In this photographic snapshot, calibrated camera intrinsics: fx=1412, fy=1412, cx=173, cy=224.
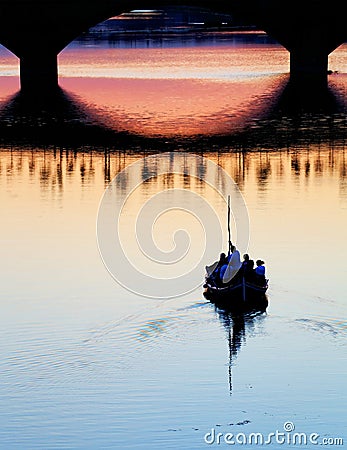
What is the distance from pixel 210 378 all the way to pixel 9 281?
382 inches

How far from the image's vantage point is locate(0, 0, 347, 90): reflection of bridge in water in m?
96.2

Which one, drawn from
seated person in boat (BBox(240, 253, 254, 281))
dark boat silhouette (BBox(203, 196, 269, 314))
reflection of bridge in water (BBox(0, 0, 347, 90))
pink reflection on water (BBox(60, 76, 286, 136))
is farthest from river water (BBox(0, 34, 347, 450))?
reflection of bridge in water (BBox(0, 0, 347, 90))

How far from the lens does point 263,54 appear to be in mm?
153500

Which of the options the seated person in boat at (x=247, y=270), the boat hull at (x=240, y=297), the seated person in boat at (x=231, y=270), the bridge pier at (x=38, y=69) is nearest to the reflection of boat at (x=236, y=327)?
the boat hull at (x=240, y=297)

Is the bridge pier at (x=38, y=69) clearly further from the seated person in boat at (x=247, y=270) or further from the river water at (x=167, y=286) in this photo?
the seated person in boat at (x=247, y=270)

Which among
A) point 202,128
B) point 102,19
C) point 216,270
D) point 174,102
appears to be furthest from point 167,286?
point 102,19

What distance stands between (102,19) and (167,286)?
6238 cm

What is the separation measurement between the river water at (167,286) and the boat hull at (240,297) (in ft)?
1.11

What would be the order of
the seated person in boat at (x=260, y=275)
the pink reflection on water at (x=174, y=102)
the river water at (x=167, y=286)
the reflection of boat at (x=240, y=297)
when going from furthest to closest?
the pink reflection on water at (x=174, y=102)
the seated person in boat at (x=260, y=275)
the reflection of boat at (x=240, y=297)
the river water at (x=167, y=286)

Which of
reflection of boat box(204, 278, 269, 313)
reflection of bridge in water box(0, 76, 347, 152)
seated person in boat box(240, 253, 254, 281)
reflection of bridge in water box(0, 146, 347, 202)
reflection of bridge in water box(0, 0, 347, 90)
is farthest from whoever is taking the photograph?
reflection of bridge in water box(0, 0, 347, 90)

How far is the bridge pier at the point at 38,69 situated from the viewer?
99812mm

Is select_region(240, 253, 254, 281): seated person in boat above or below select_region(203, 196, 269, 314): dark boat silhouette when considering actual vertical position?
above

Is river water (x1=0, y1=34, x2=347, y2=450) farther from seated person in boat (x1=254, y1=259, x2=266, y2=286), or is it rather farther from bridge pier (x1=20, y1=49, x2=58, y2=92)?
bridge pier (x1=20, y1=49, x2=58, y2=92)

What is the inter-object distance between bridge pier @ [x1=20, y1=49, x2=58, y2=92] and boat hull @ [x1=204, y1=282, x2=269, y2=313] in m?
64.7
